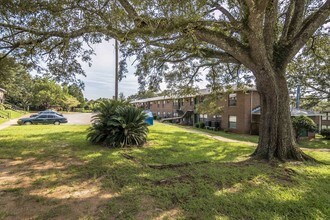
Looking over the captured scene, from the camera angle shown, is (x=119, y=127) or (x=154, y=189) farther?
(x=119, y=127)

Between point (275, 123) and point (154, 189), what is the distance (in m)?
5.00

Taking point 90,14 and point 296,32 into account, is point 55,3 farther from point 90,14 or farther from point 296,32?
point 296,32

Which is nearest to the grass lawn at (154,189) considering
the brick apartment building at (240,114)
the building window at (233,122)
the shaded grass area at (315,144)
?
the shaded grass area at (315,144)

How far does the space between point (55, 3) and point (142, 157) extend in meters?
5.26

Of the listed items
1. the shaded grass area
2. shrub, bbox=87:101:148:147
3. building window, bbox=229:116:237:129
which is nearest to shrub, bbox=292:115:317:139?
the shaded grass area

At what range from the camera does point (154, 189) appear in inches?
179

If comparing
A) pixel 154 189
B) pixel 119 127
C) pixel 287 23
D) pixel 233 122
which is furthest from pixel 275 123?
pixel 233 122

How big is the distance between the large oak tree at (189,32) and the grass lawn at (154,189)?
6.87 feet

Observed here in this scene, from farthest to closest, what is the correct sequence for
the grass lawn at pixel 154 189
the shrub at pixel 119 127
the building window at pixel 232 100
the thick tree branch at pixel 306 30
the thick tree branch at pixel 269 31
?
the building window at pixel 232 100, the shrub at pixel 119 127, the thick tree branch at pixel 269 31, the thick tree branch at pixel 306 30, the grass lawn at pixel 154 189

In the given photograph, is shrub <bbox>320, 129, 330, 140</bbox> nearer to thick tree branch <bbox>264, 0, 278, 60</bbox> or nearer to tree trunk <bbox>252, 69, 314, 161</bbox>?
tree trunk <bbox>252, 69, 314, 161</bbox>

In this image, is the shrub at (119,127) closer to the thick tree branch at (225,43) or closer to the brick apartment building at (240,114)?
the thick tree branch at (225,43)

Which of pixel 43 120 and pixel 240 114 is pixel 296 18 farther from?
pixel 43 120

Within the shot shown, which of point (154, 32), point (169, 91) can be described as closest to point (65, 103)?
point (169, 91)

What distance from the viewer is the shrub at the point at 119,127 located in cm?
949
